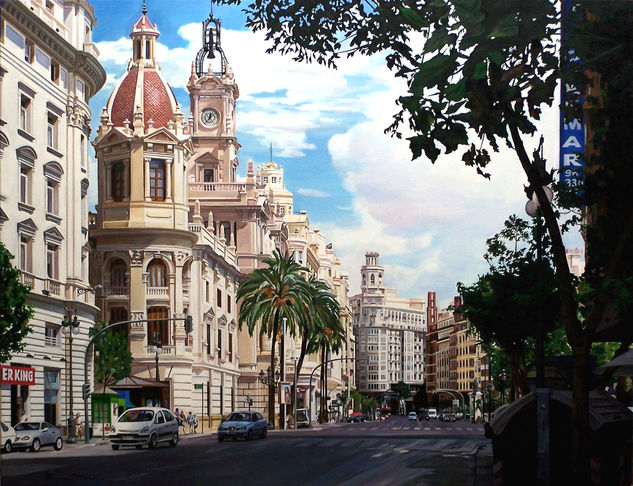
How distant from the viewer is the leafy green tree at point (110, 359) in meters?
68.2

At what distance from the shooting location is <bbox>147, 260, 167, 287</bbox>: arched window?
272ft

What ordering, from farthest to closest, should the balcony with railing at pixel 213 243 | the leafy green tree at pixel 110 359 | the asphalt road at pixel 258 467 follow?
the balcony with railing at pixel 213 243 → the leafy green tree at pixel 110 359 → the asphalt road at pixel 258 467

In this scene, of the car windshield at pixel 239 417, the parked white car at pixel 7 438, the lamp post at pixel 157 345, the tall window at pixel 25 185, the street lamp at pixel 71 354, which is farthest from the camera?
the lamp post at pixel 157 345

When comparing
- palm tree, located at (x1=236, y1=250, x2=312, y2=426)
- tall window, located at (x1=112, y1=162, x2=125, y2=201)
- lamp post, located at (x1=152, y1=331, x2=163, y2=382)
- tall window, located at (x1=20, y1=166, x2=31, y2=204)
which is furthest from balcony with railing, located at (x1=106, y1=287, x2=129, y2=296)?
tall window, located at (x1=20, y1=166, x2=31, y2=204)

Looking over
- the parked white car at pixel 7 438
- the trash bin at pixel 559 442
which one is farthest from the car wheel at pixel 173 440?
the trash bin at pixel 559 442

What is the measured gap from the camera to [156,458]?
38750 millimetres

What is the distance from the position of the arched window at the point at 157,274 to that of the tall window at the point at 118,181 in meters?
5.35

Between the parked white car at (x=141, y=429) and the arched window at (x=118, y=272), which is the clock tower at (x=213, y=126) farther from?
the parked white car at (x=141, y=429)

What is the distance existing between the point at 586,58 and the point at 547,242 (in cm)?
1702

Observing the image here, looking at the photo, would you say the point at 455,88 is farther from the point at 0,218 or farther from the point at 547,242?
the point at 0,218

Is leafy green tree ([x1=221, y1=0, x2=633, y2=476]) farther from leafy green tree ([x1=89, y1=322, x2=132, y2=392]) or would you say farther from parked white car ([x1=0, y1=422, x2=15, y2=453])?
leafy green tree ([x1=89, y1=322, x2=132, y2=392])

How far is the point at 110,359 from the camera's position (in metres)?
68.8

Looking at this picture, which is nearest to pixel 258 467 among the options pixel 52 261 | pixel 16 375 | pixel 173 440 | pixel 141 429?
pixel 141 429

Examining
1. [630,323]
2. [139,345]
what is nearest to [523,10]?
[630,323]
